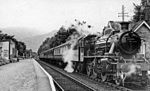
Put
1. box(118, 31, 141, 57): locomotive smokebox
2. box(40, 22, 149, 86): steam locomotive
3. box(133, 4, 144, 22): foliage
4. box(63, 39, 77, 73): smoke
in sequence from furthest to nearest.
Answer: box(133, 4, 144, 22): foliage < box(63, 39, 77, 73): smoke < box(118, 31, 141, 57): locomotive smokebox < box(40, 22, 149, 86): steam locomotive

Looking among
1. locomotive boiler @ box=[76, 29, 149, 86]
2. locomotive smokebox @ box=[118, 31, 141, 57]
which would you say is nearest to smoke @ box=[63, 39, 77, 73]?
locomotive boiler @ box=[76, 29, 149, 86]

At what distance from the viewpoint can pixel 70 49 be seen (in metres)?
30.0

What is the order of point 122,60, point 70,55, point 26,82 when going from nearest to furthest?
1. point 122,60
2. point 26,82
3. point 70,55

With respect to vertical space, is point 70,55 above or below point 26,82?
above

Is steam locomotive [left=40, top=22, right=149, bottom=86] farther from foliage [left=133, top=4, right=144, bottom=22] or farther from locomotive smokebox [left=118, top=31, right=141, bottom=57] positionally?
foliage [left=133, top=4, right=144, bottom=22]

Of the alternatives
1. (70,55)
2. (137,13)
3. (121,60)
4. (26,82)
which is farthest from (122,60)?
(137,13)

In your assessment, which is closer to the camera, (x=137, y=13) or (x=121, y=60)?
(x=121, y=60)

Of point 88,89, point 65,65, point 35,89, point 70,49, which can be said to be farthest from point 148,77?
point 65,65

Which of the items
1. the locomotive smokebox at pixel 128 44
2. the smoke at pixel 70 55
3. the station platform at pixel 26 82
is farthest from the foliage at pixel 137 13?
the locomotive smokebox at pixel 128 44

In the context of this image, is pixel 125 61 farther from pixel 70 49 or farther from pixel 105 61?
pixel 70 49

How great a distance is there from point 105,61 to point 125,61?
5.45 ft

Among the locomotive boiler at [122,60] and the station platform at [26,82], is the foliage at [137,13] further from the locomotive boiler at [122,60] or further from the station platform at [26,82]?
the locomotive boiler at [122,60]

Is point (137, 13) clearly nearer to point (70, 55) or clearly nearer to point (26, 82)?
point (70, 55)

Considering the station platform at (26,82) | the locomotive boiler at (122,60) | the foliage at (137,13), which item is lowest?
the station platform at (26,82)
